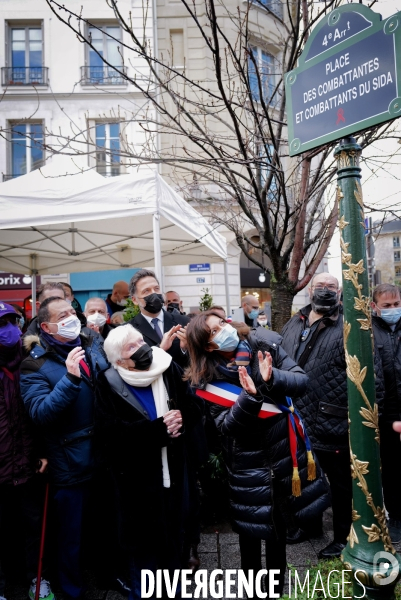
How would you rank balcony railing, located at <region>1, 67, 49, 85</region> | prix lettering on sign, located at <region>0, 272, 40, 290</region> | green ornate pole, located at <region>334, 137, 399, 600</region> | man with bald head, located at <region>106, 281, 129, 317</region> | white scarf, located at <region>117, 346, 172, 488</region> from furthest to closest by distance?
prix lettering on sign, located at <region>0, 272, 40, 290</region> → balcony railing, located at <region>1, 67, 49, 85</region> → man with bald head, located at <region>106, 281, 129, 317</region> → white scarf, located at <region>117, 346, 172, 488</region> → green ornate pole, located at <region>334, 137, 399, 600</region>

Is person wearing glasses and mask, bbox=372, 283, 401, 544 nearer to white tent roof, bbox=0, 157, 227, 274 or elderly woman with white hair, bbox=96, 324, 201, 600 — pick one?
elderly woman with white hair, bbox=96, 324, 201, 600

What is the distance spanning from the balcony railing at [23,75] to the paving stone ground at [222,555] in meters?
15.1

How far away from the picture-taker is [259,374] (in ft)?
8.29

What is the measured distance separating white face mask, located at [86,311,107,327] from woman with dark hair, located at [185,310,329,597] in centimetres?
201

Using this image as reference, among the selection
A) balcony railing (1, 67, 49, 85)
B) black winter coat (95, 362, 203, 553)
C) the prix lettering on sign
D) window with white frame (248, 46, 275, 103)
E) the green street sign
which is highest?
balcony railing (1, 67, 49, 85)

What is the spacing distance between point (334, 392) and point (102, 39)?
15.5 m

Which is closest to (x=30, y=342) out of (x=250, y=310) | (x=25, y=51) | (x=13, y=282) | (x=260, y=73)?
(x=260, y=73)

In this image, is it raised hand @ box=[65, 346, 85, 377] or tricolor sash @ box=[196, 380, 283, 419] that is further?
raised hand @ box=[65, 346, 85, 377]

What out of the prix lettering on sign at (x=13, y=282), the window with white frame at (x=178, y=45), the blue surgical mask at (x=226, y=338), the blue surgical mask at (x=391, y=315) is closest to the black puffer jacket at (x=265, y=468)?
the blue surgical mask at (x=226, y=338)

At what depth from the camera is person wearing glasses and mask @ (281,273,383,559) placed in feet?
10.7

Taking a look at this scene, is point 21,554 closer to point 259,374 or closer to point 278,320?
point 259,374

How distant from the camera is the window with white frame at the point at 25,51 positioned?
14.6 m

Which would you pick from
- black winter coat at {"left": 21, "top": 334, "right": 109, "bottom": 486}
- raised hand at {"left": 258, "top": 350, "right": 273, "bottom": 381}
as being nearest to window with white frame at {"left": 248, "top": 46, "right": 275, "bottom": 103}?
raised hand at {"left": 258, "top": 350, "right": 273, "bottom": 381}

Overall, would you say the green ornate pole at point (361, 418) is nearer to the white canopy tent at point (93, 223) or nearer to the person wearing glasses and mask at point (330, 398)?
the person wearing glasses and mask at point (330, 398)
